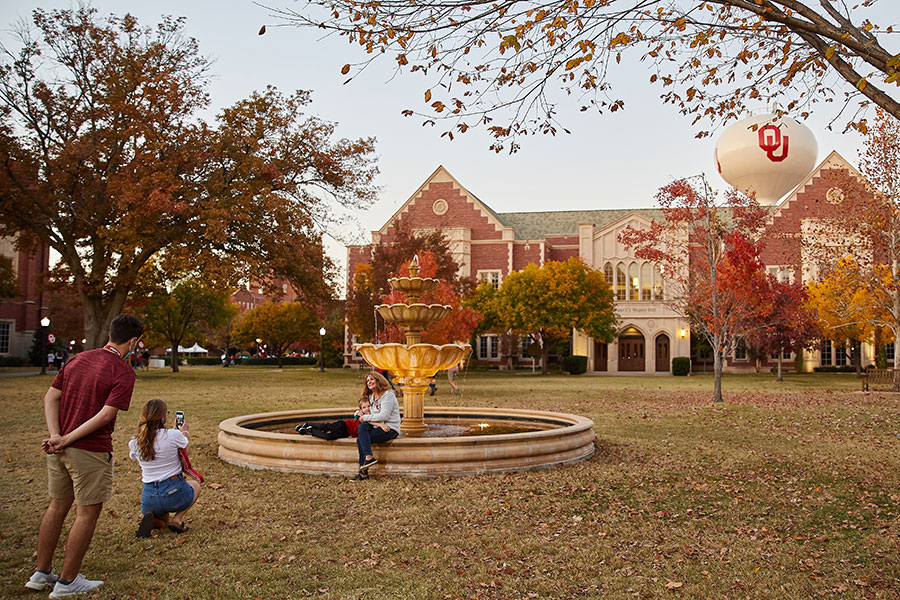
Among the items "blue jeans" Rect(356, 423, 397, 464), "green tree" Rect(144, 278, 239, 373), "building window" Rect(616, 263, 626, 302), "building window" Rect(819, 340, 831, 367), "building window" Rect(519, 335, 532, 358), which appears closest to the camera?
"blue jeans" Rect(356, 423, 397, 464)

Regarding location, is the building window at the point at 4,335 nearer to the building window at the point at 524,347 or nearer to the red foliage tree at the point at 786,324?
the building window at the point at 524,347

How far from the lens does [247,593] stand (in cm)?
491

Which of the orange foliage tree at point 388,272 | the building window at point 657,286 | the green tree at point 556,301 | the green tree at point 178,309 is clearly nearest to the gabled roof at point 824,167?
the building window at point 657,286

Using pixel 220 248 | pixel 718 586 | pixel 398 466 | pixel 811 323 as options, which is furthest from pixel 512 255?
pixel 718 586

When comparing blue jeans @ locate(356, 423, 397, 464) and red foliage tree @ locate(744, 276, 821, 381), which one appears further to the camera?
red foliage tree @ locate(744, 276, 821, 381)

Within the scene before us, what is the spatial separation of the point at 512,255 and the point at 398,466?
148ft

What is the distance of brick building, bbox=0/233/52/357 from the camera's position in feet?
160

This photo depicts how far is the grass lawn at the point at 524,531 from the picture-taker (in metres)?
5.08

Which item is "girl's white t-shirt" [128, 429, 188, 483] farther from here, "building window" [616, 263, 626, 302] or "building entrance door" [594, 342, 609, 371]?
"building window" [616, 263, 626, 302]

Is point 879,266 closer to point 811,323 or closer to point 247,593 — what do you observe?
point 811,323

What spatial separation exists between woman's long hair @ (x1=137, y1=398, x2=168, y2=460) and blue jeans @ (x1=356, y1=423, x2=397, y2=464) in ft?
9.42

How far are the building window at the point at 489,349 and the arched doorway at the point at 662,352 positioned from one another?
11.2 meters

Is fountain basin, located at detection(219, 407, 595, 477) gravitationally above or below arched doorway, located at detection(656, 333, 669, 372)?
below

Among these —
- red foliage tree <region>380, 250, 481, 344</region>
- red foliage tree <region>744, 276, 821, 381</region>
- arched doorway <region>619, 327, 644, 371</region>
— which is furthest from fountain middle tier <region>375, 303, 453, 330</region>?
arched doorway <region>619, 327, 644, 371</region>
